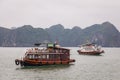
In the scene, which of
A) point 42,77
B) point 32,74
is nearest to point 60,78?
point 42,77

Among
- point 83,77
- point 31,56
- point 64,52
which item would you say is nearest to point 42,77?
point 83,77

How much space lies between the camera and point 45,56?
69.4m

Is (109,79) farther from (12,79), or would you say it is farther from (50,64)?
(50,64)

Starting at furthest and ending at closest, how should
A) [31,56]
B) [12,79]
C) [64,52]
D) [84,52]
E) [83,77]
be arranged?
1. [84,52]
2. [64,52]
3. [31,56]
4. [83,77]
5. [12,79]

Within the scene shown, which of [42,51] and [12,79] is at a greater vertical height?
[42,51]

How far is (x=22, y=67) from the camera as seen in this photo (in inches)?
2699

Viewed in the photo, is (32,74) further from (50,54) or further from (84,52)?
(84,52)

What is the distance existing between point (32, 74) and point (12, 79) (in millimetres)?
6557

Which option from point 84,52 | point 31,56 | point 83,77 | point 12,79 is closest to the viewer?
point 12,79

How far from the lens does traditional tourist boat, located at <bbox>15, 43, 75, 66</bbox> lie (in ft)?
221

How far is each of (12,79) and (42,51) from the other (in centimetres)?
1834

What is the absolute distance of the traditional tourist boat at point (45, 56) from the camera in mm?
67438

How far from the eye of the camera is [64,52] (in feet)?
238

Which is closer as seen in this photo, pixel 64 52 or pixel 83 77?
pixel 83 77
